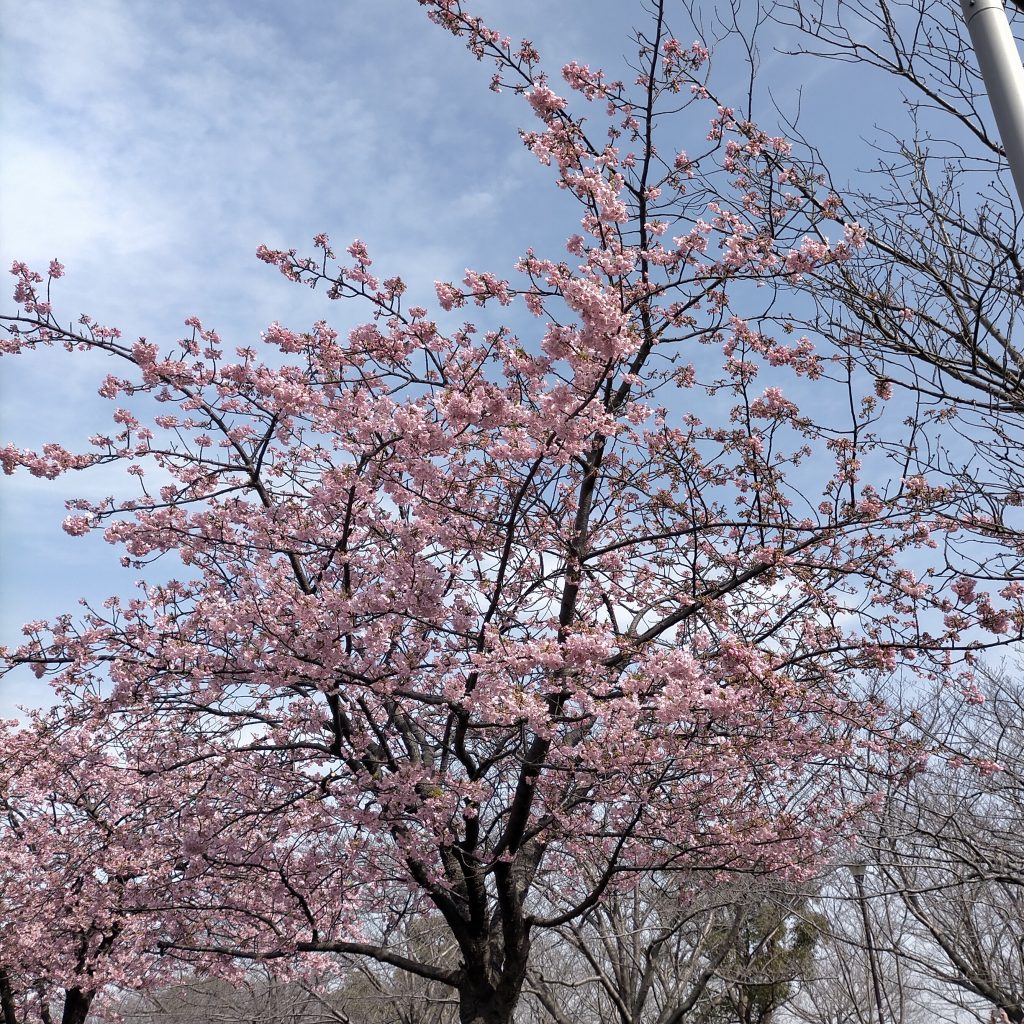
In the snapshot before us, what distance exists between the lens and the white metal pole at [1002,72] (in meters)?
3.52

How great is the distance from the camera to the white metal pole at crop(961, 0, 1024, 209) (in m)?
3.52

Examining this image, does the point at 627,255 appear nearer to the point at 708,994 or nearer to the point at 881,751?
the point at 881,751

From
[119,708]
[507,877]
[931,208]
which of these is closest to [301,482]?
[119,708]

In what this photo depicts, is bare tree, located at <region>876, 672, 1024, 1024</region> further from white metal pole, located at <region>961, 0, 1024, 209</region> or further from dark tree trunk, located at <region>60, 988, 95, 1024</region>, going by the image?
dark tree trunk, located at <region>60, 988, 95, 1024</region>

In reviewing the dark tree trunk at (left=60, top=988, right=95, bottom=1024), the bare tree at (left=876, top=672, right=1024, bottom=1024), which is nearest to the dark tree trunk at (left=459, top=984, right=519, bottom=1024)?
the bare tree at (left=876, top=672, right=1024, bottom=1024)

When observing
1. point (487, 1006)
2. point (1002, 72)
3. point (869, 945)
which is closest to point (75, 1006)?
point (487, 1006)

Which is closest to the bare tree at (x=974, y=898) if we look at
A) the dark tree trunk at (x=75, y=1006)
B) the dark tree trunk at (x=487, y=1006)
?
the dark tree trunk at (x=487, y=1006)

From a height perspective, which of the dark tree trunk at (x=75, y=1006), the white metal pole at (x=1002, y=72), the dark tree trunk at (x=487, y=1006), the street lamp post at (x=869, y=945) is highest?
the white metal pole at (x=1002, y=72)

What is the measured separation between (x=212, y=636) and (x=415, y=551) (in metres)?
1.89

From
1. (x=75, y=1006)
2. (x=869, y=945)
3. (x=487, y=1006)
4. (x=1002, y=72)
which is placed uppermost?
(x=1002, y=72)

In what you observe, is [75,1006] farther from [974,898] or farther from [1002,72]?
[1002,72]

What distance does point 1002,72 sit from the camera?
11.8ft

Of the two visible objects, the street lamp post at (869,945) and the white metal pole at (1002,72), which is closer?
the white metal pole at (1002,72)

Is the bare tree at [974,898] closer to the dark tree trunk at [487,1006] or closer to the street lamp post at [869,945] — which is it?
the street lamp post at [869,945]
